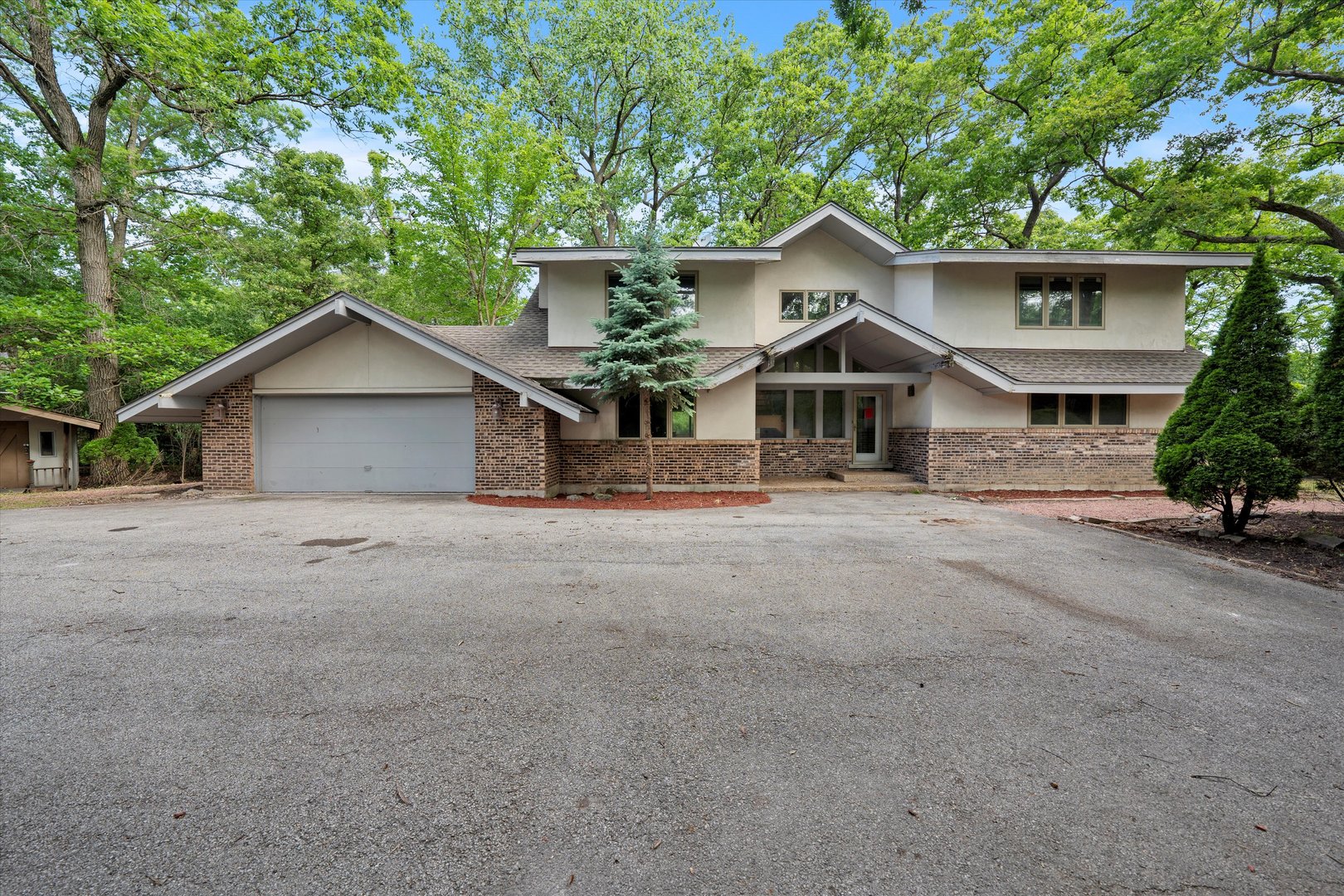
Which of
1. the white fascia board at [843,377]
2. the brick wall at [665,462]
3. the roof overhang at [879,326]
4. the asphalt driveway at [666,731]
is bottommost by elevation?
the asphalt driveway at [666,731]

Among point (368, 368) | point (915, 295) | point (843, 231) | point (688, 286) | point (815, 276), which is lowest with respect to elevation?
point (368, 368)

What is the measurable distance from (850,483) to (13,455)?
81.5 ft

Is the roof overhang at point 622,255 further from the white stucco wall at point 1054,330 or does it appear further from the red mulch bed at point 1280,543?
the red mulch bed at point 1280,543

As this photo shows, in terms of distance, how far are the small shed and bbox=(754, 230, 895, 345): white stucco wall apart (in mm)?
19956

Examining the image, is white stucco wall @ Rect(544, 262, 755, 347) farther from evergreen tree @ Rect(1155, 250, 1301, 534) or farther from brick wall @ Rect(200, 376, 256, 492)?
evergreen tree @ Rect(1155, 250, 1301, 534)

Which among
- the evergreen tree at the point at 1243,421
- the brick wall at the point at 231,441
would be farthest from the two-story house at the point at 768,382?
the evergreen tree at the point at 1243,421

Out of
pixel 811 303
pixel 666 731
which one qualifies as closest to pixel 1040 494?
pixel 811 303

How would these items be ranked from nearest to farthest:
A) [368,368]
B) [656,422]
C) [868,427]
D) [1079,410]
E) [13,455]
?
[368,368] < [656,422] < [1079,410] < [868,427] < [13,455]

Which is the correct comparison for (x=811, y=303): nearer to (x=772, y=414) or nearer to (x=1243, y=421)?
(x=772, y=414)

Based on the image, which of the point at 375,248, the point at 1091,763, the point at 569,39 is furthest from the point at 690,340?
the point at 569,39

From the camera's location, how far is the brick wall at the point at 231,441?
446 inches

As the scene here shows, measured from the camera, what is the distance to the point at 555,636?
380cm

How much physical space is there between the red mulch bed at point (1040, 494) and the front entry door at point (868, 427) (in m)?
2.84

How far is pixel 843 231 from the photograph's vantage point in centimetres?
1366
